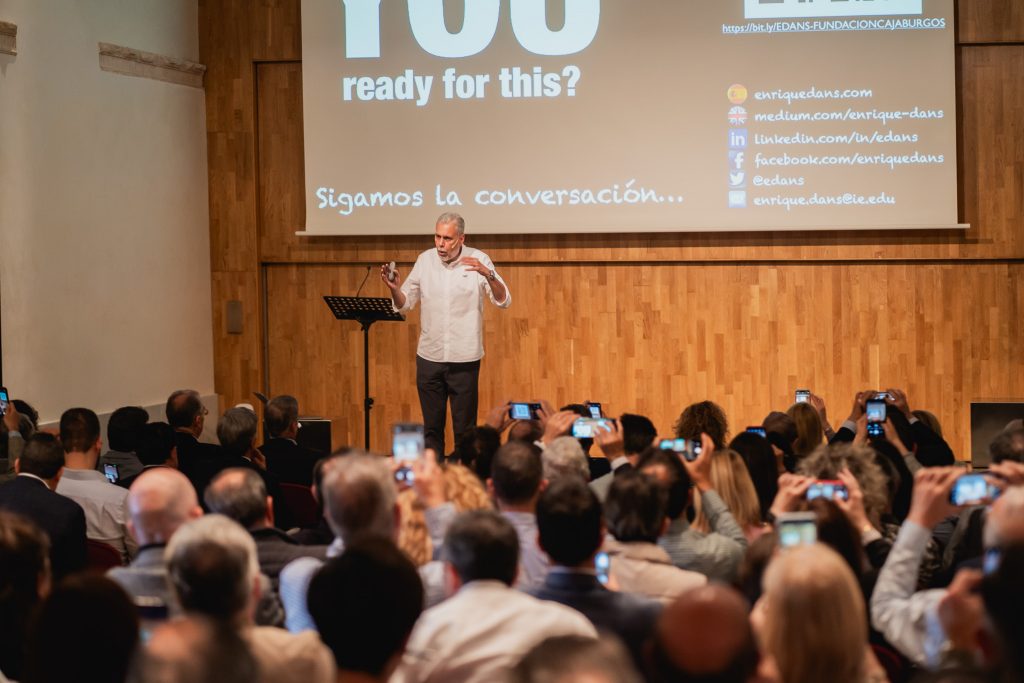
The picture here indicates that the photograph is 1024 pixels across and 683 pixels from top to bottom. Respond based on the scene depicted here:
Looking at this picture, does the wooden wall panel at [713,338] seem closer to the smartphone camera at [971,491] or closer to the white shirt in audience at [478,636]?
the smartphone camera at [971,491]

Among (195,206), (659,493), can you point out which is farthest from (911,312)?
(659,493)

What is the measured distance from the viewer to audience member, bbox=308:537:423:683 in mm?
2053

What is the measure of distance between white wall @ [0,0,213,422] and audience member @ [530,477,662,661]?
5612mm

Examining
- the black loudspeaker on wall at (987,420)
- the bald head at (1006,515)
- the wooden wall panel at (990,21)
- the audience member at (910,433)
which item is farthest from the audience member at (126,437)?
the wooden wall panel at (990,21)

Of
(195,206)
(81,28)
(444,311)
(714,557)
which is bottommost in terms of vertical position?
(714,557)

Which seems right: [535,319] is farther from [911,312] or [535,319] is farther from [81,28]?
[81,28]

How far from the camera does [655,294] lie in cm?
869

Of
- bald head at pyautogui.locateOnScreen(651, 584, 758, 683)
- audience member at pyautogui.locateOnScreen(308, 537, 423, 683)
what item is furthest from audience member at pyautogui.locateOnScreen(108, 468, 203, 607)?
bald head at pyautogui.locateOnScreen(651, 584, 758, 683)

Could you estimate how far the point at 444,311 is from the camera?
293 inches

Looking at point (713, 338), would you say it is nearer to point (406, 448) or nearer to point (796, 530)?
point (406, 448)

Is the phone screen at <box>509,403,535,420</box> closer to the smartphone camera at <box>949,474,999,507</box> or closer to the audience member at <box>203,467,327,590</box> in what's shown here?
the audience member at <box>203,467,327,590</box>

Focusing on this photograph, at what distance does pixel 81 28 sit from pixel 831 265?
5.40 m

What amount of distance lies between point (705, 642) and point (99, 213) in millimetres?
7252

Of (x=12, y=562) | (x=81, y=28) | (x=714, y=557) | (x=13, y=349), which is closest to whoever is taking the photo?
(x=12, y=562)
